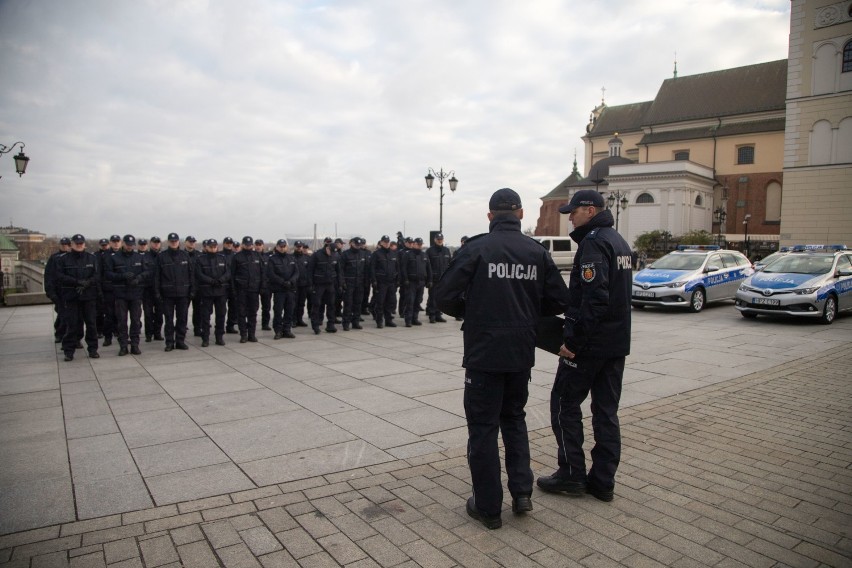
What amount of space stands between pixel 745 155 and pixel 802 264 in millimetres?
52056

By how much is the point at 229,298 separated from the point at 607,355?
9.51 meters

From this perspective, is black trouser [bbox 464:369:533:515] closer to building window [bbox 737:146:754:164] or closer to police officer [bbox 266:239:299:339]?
police officer [bbox 266:239:299:339]

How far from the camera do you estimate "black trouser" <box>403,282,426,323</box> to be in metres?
13.2

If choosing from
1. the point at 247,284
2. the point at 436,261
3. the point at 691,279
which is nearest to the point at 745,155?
the point at 691,279

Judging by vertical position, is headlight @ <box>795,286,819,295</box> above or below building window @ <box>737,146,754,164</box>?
below

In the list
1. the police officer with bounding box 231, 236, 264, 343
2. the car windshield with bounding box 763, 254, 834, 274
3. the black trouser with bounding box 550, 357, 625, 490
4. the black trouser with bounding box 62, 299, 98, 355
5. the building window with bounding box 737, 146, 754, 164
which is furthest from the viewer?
the building window with bounding box 737, 146, 754, 164

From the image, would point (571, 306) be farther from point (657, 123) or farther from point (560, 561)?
point (657, 123)

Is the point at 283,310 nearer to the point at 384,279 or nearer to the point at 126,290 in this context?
the point at 384,279

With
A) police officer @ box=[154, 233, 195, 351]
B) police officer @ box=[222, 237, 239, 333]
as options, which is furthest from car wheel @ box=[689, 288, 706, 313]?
police officer @ box=[154, 233, 195, 351]

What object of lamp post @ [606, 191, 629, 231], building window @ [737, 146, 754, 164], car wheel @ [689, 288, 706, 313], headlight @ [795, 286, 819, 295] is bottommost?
car wheel @ [689, 288, 706, 313]

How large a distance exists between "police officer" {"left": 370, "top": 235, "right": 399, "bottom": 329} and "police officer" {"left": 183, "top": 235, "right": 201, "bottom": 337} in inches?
157

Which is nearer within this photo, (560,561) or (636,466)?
(560,561)

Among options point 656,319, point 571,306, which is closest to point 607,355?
point 571,306

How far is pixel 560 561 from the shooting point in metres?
3.16
